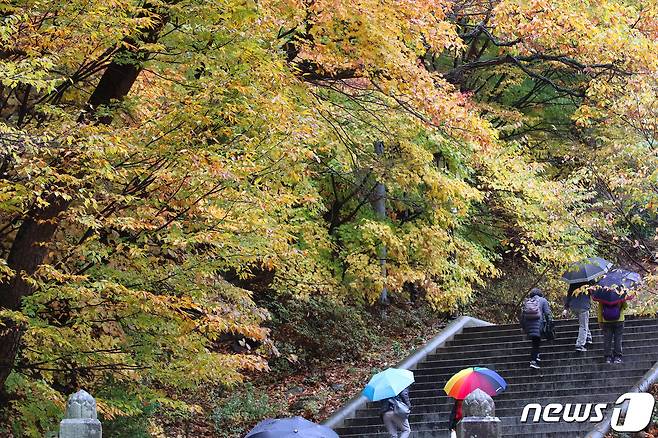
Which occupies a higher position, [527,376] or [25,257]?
[527,376]

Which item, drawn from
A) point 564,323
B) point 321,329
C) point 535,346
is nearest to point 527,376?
point 535,346

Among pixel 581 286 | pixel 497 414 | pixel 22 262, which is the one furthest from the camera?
pixel 581 286

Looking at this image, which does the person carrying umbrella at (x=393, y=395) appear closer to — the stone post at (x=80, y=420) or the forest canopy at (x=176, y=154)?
the forest canopy at (x=176, y=154)

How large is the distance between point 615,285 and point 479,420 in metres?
8.18

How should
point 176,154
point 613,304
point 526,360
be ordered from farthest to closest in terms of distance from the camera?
1. point 526,360
2. point 613,304
3. point 176,154

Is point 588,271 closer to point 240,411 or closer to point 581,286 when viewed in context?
point 581,286

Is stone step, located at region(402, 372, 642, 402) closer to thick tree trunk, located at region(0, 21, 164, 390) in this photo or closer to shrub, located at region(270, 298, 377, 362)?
shrub, located at region(270, 298, 377, 362)

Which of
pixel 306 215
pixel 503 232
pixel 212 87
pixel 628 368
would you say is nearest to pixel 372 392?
pixel 212 87

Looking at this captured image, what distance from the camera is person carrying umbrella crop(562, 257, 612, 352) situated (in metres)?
16.5

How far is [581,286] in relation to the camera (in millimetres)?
16234

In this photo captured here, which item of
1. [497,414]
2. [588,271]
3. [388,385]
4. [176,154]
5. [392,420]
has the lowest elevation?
[392,420]

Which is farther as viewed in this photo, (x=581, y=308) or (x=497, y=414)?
(x=581, y=308)

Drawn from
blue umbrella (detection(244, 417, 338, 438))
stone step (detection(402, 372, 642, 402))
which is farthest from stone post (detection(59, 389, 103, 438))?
stone step (detection(402, 372, 642, 402))

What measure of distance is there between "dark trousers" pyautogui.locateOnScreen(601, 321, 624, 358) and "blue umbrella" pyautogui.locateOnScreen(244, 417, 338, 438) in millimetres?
10182
